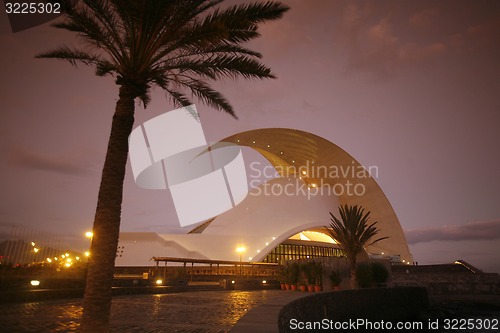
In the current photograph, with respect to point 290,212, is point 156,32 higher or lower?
lower

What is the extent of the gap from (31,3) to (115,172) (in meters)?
3.63

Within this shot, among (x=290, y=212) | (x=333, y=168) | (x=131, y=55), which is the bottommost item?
(x=131, y=55)

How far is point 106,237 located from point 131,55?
10.0ft

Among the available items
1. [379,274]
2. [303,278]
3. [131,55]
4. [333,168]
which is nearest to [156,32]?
[131,55]

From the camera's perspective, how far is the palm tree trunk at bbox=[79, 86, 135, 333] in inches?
175

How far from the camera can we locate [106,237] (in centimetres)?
470

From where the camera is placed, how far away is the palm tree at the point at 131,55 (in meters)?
4.68

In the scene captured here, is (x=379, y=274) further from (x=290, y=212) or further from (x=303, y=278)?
(x=290, y=212)

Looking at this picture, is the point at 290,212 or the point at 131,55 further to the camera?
the point at 290,212

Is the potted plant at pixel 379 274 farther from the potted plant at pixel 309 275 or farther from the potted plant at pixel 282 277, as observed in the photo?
the potted plant at pixel 282 277

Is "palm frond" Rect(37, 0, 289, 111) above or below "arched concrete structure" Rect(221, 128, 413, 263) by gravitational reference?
below

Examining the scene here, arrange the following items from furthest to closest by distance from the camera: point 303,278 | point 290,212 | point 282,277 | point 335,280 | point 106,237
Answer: point 290,212 < point 282,277 < point 303,278 < point 335,280 < point 106,237

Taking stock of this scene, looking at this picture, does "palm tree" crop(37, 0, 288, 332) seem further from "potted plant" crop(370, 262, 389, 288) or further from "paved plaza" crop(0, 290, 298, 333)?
"potted plant" crop(370, 262, 389, 288)

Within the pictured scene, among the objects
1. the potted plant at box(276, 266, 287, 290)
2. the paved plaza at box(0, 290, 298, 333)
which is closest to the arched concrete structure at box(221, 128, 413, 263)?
the potted plant at box(276, 266, 287, 290)
